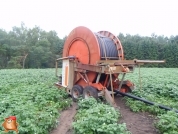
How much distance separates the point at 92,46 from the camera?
7.98 m

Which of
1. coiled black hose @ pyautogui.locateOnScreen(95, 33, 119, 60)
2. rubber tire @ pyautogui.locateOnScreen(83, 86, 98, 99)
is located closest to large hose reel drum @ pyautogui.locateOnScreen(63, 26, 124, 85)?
coiled black hose @ pyautogui.locateOnScreen(95, 33, 119, 60)

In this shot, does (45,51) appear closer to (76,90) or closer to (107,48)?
(76,90)

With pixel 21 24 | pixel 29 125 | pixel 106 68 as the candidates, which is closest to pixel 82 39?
pixel 106 68

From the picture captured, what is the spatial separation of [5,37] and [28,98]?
50992 mm

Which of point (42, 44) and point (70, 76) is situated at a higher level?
point (42, 44)

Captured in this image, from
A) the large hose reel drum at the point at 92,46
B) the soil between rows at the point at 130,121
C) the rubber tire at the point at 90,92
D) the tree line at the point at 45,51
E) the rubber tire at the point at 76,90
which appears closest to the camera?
the soil between rows at the point at 130,121

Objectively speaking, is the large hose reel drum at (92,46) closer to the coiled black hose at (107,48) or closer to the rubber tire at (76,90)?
the coiled black hose at (107,48)

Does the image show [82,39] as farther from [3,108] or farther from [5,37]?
[5,37]

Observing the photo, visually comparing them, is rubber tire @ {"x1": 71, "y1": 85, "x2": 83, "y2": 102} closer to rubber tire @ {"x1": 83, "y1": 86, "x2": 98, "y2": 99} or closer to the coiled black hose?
rubber tire @ {"x1": 83, "y1": 86, "x2": 98, "y2": 99}

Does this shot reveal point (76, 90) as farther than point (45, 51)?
No

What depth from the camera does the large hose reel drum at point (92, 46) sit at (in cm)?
793

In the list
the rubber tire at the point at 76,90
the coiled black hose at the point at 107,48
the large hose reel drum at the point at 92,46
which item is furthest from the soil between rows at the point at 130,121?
the coiled black hose at the point at 107,48

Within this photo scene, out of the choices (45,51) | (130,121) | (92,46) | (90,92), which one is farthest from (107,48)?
(45,51)

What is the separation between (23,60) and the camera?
154ft
